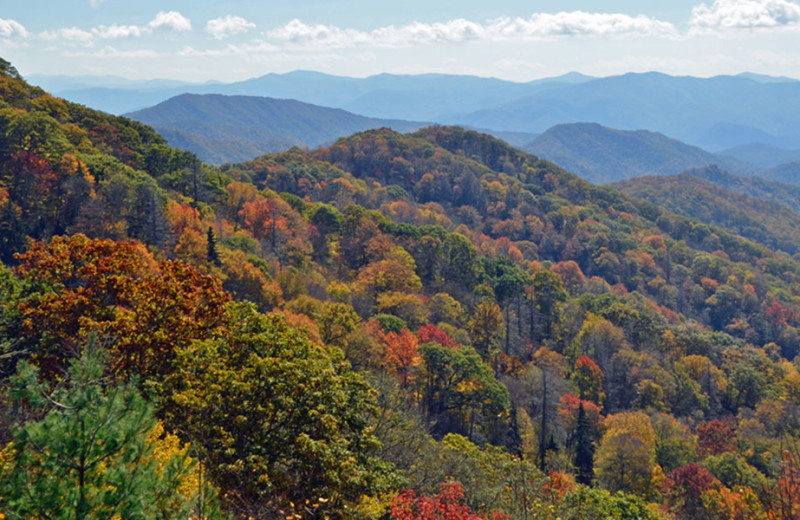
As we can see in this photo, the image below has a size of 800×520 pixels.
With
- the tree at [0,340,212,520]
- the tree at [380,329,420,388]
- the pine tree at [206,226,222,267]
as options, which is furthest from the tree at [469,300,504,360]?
the tree at [0,340,212,520]

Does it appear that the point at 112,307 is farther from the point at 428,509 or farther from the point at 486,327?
the point at 486,327

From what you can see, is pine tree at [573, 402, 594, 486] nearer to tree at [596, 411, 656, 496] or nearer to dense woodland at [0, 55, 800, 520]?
dense woodland at [0, 55, 800, 520]

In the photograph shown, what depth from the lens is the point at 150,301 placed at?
19.2 metres

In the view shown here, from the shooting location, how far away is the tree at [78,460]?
27.1 feet

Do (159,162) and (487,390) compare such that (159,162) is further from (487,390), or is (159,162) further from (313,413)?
(313,413)

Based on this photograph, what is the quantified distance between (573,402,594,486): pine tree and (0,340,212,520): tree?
38205 millimetres

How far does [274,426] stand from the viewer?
1556 cm

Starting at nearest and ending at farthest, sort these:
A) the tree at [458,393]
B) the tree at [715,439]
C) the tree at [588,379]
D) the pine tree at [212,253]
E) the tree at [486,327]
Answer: the tree at [458,393], the tree at [715,439], the pine tree at [212,253], the tree at [588,379], the tree at [486,327]

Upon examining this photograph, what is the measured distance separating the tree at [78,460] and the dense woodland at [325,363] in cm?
4

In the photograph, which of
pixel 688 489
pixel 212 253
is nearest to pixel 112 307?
pixel 212 253

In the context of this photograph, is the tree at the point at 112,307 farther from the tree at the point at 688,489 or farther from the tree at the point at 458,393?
the tree at the point at 688,489

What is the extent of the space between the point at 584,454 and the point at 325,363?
32.7m

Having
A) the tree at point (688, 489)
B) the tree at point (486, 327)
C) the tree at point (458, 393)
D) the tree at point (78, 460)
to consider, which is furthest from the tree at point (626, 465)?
the tree at point (78, 460)

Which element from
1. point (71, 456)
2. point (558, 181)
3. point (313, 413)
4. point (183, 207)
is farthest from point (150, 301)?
point (558, 181)
